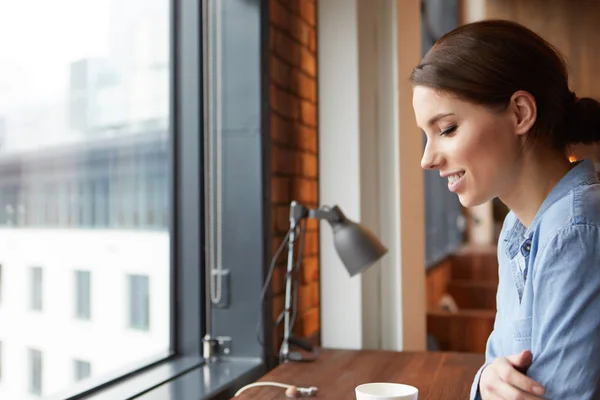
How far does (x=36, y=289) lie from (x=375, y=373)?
3.12ft

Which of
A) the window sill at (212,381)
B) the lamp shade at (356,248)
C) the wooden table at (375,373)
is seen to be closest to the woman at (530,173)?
the wooden table at (375,373)

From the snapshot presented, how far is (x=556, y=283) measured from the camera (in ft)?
3.68

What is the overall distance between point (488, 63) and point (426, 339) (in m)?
2.32

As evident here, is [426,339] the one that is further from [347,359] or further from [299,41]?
[299,41]

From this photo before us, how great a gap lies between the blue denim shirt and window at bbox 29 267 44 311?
1.16 m

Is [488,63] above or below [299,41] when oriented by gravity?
below

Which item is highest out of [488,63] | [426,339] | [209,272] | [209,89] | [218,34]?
[218,34]

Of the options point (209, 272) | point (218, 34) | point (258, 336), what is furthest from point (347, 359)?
point (218, 34)

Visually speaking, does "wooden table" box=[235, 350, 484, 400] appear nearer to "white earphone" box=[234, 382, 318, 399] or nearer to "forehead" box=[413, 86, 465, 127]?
"white earphone" box=[234, 382, 318, 399]

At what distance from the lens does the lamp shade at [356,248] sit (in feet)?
6.75

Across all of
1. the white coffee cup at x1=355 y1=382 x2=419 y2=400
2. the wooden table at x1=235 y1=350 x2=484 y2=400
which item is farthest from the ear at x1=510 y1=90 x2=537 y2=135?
the wooden table at x1=235 y1=350 x2=484 y2=400

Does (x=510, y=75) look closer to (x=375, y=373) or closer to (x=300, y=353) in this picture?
(x=375, y=373)

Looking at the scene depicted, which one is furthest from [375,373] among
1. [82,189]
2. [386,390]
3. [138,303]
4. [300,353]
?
[82,189]

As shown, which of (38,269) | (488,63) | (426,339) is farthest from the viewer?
(426,339)
